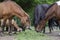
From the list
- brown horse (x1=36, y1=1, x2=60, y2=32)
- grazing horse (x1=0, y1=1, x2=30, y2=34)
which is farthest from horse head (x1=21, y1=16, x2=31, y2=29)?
brown horse (x1=36, y1=1, x2=60, y2=32)

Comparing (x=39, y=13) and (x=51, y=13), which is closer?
(x=51, y=13)

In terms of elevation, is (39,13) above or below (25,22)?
above

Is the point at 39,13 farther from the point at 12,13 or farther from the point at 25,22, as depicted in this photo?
the point at 12,13

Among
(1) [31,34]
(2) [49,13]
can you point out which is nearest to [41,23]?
(2) [49,13]

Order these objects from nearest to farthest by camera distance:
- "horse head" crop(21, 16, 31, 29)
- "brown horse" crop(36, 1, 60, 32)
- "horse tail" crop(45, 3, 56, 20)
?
"horse head" crop(21, 16, 31, 29)
"brown horse" crop(36, 1, 60, 32)
"horse tail" crop(45, 3, 56, 20)

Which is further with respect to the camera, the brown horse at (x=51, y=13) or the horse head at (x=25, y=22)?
the brown horse at (x=51, y=13)

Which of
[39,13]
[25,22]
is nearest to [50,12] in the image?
[39,13]

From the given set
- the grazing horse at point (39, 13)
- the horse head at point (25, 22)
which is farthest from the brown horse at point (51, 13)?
the horse head at point (25, 22)

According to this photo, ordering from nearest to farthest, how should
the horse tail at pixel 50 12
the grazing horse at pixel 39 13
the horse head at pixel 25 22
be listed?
the horse head at pixel 25 22
the horse tail at pixel 50 12
the grazing horse at pixel 39 13

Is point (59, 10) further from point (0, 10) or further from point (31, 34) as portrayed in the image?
point (0, 10)

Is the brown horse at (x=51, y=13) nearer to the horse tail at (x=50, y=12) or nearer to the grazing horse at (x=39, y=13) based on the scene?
the horse tail at (x=50, y=12)

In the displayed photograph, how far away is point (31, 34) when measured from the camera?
542 inches

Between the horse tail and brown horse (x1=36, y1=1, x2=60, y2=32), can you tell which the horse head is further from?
the horse tail

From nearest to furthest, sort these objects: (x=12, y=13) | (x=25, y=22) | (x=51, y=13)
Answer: (x=25, y=22)
(x=12, y=13)
(x=51, y=13)
